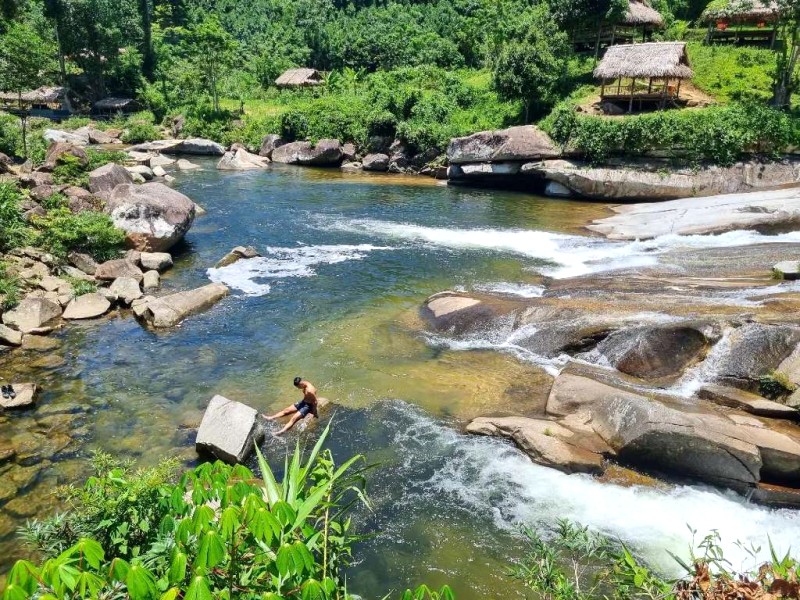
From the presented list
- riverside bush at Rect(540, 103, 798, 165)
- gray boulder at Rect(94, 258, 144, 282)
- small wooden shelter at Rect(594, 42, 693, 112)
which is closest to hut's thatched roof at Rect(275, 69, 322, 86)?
small wooden shelter at Rect(594, 42, 693, 112)

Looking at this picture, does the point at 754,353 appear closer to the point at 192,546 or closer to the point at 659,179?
the point at 192,546

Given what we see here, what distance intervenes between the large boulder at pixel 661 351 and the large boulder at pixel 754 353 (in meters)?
0.64

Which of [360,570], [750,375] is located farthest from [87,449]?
[750,375]

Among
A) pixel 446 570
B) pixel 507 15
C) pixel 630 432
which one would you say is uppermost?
pixel 507 15

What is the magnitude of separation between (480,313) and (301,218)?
14.9 metres

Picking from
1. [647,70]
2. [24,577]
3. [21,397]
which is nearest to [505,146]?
[647,70]

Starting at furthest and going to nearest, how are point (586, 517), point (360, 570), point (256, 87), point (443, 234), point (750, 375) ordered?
point (256, 87)
point (443, 234)
point (750, 375)
point (586, 517)
point (360, 570)

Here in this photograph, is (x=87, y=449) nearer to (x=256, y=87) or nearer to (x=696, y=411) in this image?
(x=696, y=411)

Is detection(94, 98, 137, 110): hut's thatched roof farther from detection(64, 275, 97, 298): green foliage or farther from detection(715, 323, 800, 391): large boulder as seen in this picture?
detection(715, 323, 800, 391): large boulder

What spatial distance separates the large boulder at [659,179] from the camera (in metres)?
29.1

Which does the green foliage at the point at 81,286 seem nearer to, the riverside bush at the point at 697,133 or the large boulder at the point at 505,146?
the large boulder at the point at 505,146

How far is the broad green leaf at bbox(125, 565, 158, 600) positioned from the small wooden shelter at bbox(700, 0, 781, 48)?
45663 mm

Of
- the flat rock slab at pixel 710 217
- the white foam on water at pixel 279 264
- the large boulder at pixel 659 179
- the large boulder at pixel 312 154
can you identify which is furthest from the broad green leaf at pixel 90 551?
the large boulder at pixel 312 154

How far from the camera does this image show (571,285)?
19.0 meters
